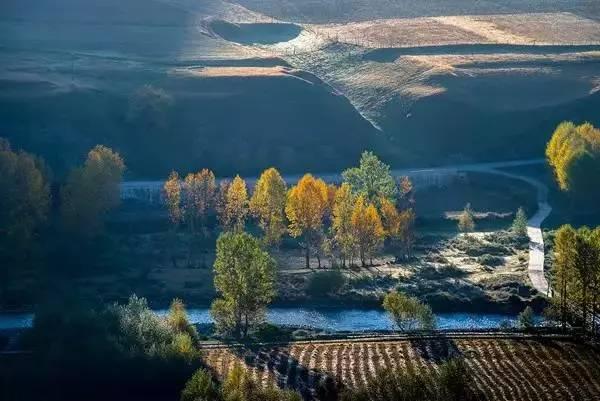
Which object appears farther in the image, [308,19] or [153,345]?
[308,19]

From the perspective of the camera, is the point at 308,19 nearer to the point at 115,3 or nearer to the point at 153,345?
the point at 115,3

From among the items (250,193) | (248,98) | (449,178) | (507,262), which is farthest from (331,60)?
(507,262)

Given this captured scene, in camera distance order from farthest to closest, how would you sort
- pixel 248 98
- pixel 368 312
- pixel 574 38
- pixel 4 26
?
pixel 574 38
pixel 4 26
pixel 248 98
pixel 368 312

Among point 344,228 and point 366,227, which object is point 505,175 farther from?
point 344,228

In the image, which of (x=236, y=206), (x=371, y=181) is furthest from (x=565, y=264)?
(x=236, y=206)

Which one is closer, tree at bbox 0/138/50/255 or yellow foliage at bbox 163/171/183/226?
tree at bbox 0/138/50/255

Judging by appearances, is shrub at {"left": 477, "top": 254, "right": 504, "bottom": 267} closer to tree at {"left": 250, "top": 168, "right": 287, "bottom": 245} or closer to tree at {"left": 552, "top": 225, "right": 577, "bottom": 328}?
tree at {"left": 250, "top": 168, "right": 287, "bottom": 245}

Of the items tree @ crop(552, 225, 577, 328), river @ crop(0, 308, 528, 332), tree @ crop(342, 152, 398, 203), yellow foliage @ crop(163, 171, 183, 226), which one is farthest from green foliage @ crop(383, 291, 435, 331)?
yellow foliage @ crop(163, 171, 183, 226)

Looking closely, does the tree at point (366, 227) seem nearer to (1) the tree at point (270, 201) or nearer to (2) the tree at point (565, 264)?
(1) the tree at point (270, 201)
